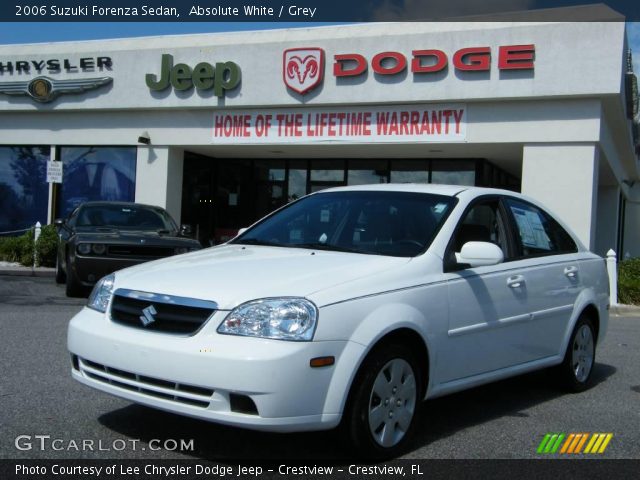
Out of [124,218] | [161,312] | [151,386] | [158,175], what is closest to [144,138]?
[158,175]

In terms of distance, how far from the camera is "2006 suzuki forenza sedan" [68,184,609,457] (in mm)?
3646

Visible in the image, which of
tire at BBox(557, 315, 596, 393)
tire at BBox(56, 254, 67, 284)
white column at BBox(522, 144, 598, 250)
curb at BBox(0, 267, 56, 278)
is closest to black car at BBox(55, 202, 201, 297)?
tire at BBox(56, 254, 67, 284)

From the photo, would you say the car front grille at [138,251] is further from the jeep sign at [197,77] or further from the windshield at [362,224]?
the jeep sign at [197,77]

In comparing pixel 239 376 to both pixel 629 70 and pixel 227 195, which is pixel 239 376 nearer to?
pixel 629 70

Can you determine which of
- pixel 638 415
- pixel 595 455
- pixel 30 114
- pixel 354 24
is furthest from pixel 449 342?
pixel 30 114

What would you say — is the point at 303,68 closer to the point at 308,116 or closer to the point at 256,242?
the point at 308,116

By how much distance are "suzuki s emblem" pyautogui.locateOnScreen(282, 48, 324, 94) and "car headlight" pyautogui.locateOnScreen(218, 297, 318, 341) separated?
1434 centimetres

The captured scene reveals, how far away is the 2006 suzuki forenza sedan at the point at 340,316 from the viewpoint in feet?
12.0

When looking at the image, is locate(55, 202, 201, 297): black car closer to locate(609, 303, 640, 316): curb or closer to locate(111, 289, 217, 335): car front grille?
locate(111, 289, 217, 335): car front grille

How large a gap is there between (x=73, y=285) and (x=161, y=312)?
24.3 feet

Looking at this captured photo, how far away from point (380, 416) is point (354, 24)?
48.8 feet

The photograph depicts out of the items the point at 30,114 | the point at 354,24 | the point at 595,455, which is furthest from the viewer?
the point at 30,114

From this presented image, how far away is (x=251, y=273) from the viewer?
4121 mm

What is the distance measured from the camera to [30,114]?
21203 millimetres
